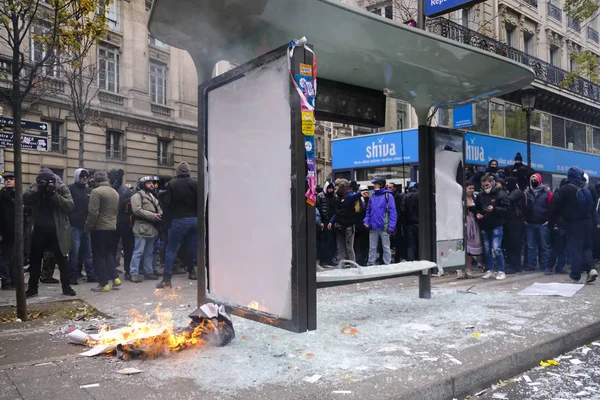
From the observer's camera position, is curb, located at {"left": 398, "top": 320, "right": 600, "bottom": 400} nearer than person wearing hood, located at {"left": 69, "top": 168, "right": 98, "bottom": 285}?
Yes

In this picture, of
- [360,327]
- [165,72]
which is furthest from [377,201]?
[165,72]

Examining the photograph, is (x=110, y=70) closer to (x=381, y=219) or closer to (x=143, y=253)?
(x=143, y=253)

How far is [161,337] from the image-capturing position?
4.02 meters

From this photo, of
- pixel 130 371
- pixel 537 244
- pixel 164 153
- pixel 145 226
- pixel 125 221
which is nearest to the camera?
pixel 130 371

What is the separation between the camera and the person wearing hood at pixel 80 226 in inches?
338

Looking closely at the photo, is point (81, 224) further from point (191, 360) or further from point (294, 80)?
point (294, 80)

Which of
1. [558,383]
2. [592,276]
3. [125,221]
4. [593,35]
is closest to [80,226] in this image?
[125,221]

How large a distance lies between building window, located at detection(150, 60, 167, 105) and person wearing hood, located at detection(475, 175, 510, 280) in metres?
23.1

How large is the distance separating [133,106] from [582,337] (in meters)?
25.2

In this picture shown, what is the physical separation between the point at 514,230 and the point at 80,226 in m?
8.13

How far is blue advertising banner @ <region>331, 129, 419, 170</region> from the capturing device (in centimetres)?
1902

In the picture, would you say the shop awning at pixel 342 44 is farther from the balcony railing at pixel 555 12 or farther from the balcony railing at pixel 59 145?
the balcony railing at pixel 555 12

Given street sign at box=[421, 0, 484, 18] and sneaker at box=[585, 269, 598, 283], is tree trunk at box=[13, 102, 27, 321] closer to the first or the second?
street sign at box=[421, 0, 484, 18]

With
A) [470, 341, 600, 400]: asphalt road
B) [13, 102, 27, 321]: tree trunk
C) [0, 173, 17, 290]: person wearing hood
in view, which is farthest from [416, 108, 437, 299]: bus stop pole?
[0, 173, 17, 290]: person wearing hood
